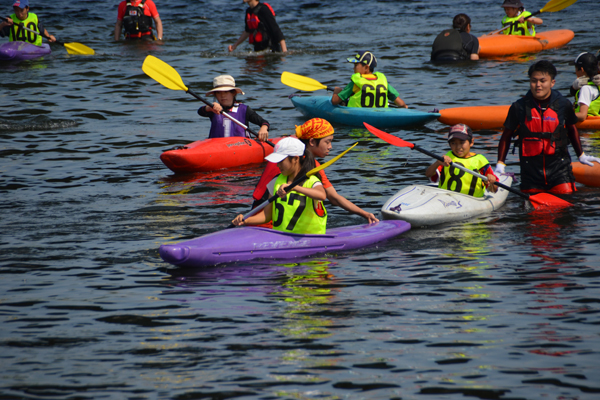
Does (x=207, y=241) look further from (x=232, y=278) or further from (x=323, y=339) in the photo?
(x=323, y=339)

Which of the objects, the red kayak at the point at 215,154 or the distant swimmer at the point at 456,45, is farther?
the distant swimmer at the point at 456,45

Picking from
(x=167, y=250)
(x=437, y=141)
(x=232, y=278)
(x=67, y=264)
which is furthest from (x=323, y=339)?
(x=437, y=141)

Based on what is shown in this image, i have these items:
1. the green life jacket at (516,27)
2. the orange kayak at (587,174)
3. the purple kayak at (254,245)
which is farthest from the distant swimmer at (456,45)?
the purple kayak at (254,245)

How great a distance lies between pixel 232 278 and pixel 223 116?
4.04 m

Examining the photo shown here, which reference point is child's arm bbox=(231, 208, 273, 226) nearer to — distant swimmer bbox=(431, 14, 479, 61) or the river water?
the river water

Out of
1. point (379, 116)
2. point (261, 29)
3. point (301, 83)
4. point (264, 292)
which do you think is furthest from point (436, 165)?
point (261, 29)

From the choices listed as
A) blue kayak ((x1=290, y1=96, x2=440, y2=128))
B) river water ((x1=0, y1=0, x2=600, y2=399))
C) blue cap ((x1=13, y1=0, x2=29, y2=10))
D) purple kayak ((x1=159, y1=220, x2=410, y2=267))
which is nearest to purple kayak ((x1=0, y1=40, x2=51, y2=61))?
blue cap ((x1=13, y1=0, x2=29, y2=10))

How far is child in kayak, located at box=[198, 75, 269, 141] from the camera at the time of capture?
8.30m

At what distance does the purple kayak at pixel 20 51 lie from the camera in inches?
612

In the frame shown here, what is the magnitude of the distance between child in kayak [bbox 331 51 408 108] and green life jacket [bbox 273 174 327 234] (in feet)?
15.7

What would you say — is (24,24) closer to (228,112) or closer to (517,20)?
(228,112)

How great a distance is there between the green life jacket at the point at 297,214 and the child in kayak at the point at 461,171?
1.54 m

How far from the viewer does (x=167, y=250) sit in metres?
5.07

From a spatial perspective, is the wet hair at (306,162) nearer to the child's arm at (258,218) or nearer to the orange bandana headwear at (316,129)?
the orange bandana headwear at (316,129)
